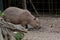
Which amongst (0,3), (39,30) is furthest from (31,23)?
(0,3)

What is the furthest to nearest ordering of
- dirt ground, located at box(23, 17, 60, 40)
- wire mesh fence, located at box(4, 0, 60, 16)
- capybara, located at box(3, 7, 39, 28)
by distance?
wire mesh fence, located at box(4, 0, 60, 16), capybara, located at box(3, 7, 39, 28), dirt ground, located at box(23, 17, 60, 40)

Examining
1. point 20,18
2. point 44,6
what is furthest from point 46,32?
point 44,6

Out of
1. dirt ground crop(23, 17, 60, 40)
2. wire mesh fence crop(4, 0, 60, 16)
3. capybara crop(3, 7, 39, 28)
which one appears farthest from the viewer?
wire mesh fence crop(4, 0, 60, 16)

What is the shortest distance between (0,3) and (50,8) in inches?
133

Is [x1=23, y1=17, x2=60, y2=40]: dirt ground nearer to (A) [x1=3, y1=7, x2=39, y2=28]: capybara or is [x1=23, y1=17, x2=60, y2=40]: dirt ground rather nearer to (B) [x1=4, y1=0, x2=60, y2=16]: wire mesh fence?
(A) [x1=3, y1=7, x2=39, y2=28]: capybara

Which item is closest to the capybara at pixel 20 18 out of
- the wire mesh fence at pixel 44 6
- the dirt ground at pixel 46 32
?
the dirt ground at pixel 46 32

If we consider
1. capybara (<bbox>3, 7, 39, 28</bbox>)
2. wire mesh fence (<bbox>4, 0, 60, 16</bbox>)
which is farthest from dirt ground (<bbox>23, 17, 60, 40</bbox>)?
wire mesh fence (<bbox>4, 0, 60, 16</bbox>)

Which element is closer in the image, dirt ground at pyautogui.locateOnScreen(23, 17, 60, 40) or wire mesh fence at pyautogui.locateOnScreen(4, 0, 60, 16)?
dirt ground at pyautogui.locateOnScreen(23, 17, 60, 40)

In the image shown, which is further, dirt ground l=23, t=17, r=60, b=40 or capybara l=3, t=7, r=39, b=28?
capybara l=3, t=7, r=39, b=28

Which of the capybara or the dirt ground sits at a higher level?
the capybara

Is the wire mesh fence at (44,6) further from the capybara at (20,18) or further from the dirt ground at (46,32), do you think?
the capybara at (20,18)

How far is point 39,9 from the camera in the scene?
1472cm

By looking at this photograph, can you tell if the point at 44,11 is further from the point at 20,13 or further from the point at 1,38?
the point at 1,38

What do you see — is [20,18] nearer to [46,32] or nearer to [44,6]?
[46,32]
